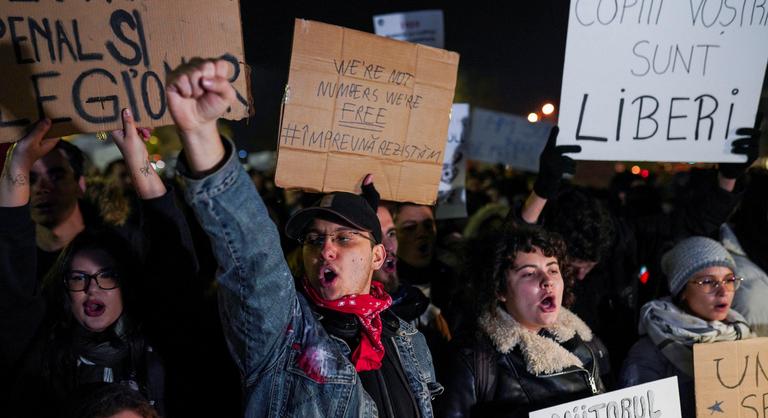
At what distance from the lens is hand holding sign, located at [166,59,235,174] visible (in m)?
1.54

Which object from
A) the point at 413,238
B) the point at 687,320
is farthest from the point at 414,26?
Result: the point at 687,320

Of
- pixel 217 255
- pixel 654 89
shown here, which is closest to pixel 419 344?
pixel 217 255

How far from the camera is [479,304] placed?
9.20ft

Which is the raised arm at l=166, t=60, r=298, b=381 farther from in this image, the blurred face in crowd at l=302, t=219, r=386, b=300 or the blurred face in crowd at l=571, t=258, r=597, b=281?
the blurred face in crowd at l=571, t=258, r=597, b=281

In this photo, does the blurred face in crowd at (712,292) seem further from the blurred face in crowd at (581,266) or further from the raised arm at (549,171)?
the raised arm at (549,171)

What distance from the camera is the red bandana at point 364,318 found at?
2.08 metres

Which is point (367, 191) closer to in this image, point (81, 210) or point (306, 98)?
point (306, 98)

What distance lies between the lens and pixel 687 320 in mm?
2955

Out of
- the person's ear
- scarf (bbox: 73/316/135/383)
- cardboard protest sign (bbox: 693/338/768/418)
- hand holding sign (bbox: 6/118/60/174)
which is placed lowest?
cardboard protest sign (bbox: 693/338/768/418)

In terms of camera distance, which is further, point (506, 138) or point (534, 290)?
point (506, 138)

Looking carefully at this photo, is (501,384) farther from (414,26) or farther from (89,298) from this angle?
(414,26)

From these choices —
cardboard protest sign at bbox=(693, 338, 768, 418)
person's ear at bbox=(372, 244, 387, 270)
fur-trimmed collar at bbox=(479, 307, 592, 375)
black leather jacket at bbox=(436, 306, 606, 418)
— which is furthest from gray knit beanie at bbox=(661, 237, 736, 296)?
person's ear at bbox=(372, 244, 387, 270)

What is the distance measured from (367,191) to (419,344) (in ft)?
2.48

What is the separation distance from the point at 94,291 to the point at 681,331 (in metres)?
2.51
